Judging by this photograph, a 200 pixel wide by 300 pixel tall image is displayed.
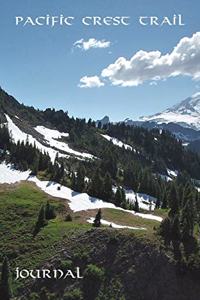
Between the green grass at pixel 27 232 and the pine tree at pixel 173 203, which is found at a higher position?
the pine tree at pixel 173 203

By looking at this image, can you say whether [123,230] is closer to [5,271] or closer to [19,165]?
[5,271]

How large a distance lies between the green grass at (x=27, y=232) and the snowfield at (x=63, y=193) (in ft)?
17.3

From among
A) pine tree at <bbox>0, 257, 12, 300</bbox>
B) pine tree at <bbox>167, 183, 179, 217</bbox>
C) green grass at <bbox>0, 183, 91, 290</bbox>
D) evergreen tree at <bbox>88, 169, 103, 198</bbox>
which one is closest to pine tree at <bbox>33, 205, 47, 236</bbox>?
green grass at <bbox>0, 183, 91, 290</bbox>

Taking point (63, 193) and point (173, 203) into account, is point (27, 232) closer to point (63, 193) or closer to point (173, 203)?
point (173, 203)

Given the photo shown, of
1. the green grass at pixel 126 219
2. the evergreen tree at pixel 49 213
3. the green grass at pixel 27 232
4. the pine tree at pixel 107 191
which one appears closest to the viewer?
the green grass at pixel 27 232

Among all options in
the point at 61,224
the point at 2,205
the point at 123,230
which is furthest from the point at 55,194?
the point at 123,230

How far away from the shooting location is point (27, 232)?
80.2 m

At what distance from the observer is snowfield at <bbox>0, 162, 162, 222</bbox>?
338ft

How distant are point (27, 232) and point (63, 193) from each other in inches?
1378

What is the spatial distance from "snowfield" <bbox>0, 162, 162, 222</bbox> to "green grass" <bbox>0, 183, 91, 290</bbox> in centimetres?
528

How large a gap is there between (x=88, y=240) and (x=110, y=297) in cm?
1232

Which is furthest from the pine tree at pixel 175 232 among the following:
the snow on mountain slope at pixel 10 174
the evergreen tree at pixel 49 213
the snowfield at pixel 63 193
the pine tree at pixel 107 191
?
the snow on mountain slope at pixel 10 174

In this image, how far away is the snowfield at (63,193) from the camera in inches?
4058

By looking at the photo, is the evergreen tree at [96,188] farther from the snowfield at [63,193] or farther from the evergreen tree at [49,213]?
the evergreen tree at [49,213]
